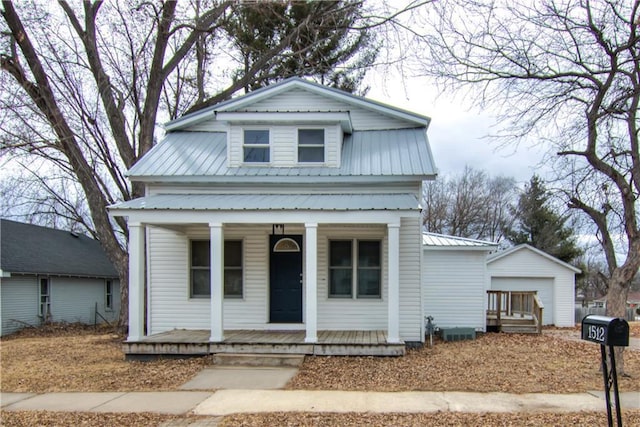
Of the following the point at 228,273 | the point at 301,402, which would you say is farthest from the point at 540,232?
the point at 301,402

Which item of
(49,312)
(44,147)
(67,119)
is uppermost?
(67,119)

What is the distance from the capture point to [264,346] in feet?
33.3

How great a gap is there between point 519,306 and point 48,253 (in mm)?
19315

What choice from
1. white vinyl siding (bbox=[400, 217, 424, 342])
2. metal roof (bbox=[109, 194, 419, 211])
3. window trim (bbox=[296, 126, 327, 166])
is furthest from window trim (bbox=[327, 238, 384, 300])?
window trim (bbox=[296, 126, 327, 166])

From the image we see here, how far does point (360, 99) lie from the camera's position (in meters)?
13.1

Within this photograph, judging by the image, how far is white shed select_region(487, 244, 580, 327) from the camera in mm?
21797

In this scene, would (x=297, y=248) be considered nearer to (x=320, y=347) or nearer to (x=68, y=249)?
(x=320, y=347)

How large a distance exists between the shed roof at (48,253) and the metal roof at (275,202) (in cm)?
1042

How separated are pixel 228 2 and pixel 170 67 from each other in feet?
11.6

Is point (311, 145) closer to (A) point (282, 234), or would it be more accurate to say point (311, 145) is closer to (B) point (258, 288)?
(A) point (282, 234)

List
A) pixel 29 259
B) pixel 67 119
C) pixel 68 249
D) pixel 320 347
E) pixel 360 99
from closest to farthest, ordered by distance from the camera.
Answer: pixel 320 347
pixel 360 99
pixel 67 119
pixel 29 259
pixel 68 249

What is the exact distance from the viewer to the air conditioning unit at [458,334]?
556 inches

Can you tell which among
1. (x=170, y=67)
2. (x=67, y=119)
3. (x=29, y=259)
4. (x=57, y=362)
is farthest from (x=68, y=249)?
(x=57, y=362)

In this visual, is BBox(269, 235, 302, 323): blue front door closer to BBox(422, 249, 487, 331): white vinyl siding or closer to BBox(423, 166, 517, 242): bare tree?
BBox(422, 249, 487, 331): white vinyl siding
